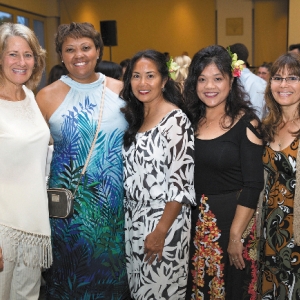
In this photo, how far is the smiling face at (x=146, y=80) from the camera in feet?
7.86

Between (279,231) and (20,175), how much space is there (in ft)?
4.52

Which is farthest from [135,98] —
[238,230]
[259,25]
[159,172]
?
[259,25]

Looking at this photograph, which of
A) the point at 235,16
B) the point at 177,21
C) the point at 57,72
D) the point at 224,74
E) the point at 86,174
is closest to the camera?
the point at 224,74

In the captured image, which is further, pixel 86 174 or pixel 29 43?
pixel 86 174

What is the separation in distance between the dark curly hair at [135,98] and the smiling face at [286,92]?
521mm

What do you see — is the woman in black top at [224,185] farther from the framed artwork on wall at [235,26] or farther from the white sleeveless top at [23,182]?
the framed artwork on wall at [235,26]

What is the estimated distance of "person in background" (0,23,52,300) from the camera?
2.17 metres

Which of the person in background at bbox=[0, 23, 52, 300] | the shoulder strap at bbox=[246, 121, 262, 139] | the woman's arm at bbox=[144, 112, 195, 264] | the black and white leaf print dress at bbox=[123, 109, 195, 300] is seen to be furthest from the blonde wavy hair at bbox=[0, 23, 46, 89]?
the shoulder strap at bbox=[246, 121, 262, 139]

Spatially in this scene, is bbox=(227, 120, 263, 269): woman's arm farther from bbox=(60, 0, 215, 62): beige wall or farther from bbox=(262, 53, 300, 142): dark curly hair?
bbox=(60, 0, 215, 62): beige wall

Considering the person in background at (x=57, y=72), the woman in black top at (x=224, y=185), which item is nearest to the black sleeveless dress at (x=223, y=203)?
the woman in black top at (x=224, y=185)

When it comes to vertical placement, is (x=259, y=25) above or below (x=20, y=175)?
above

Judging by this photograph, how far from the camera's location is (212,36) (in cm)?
1260

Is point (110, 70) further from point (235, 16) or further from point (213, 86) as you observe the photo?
point (235, 16)

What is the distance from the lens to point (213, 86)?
241 centimetres
